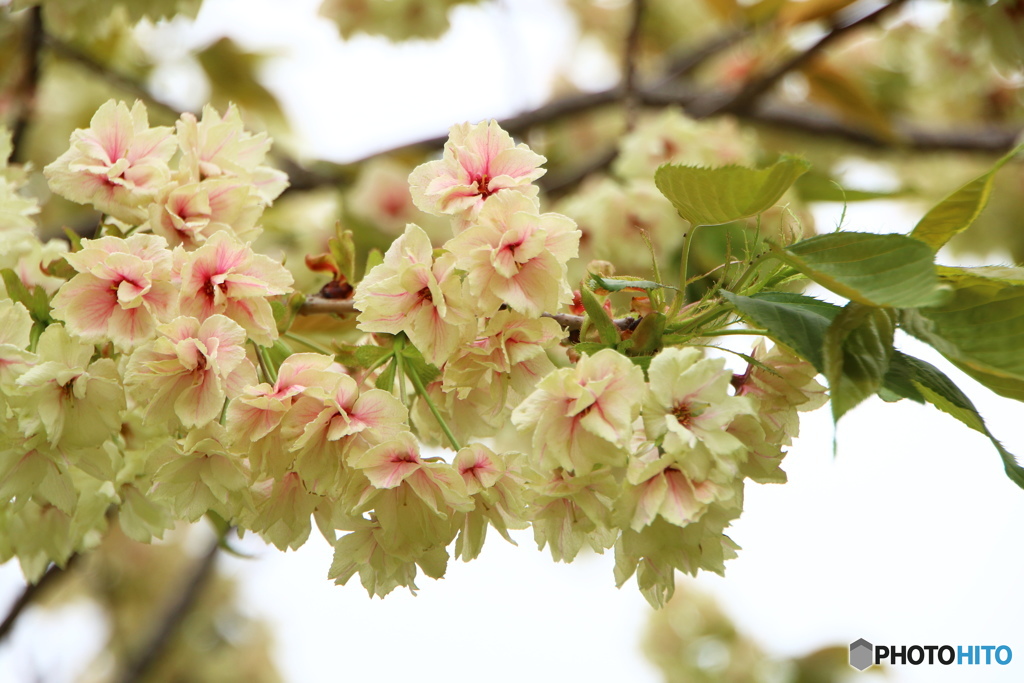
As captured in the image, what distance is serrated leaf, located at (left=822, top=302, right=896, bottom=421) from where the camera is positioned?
17.1 inches

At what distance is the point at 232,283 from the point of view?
1.71ft

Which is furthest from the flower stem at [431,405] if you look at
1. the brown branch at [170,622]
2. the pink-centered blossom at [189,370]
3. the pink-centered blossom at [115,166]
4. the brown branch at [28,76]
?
the brown branch at [170,622]

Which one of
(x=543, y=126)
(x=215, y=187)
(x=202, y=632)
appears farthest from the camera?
(x=202, y=632)

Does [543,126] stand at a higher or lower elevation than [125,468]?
lower

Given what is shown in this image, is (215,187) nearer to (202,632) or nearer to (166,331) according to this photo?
(166,331)

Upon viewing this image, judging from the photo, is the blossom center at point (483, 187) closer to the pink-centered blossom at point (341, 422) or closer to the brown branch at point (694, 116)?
the pink-centered blossom at point (341, 422)

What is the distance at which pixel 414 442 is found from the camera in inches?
19.5

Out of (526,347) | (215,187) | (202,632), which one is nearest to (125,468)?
(215,187)

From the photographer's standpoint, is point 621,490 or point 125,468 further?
point 125,468

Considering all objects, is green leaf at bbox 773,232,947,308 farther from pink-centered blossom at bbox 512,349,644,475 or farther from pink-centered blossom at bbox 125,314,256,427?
pink-centered blossom at bbox 125,314,256,427

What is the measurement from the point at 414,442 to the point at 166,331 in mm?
152

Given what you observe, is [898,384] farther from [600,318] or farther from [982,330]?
[600,318]

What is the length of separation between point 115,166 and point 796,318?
0.44 m

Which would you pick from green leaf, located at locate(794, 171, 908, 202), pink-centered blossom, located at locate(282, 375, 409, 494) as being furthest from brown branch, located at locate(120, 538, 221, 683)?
pink-centered blossom, located at locate(282, 375, 409, 494)
